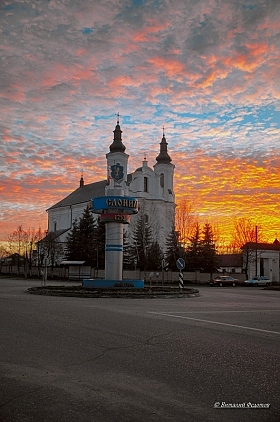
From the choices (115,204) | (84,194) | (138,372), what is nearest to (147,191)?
(84,194)

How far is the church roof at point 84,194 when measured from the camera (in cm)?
9040

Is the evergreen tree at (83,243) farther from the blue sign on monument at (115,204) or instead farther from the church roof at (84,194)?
the blue sign on monument at (115,204)

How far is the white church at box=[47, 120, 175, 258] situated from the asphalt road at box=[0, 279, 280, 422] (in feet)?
219

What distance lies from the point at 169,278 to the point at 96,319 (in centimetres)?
4853

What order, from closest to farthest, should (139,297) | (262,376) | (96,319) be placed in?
(262,376) < (96,319) < (139,297)

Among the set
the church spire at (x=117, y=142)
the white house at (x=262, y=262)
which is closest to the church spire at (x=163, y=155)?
the church spire at (x=117, y=142)

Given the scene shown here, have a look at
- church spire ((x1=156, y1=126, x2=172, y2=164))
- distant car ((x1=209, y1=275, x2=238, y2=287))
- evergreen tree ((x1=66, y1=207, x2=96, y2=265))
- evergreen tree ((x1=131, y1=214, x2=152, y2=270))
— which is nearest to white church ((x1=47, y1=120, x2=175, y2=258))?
church spire ((x1=156, y1=126, x2=172, y2=164))

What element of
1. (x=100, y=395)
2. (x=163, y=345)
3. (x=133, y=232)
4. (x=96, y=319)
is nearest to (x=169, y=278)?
(x=133, y=232)

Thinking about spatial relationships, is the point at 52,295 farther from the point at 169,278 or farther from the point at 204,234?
the point at 204,234

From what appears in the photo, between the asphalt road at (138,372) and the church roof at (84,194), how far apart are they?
76490 mm

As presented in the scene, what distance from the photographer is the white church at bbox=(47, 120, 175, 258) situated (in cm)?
8106

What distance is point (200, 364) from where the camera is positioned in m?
7.88

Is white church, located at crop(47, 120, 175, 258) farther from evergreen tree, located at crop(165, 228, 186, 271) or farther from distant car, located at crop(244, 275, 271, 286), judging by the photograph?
distant car, located at crop(244, 275, 271, 286)

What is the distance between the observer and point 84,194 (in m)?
96.1
